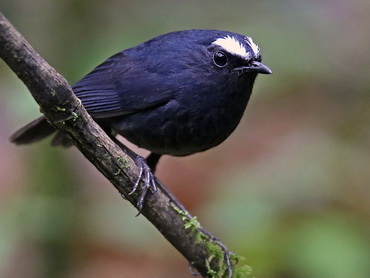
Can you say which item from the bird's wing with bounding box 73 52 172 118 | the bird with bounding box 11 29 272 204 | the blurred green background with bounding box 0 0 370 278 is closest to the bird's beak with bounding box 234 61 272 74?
the bird with bounding box 11 29 272 204

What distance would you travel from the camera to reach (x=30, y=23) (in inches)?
160

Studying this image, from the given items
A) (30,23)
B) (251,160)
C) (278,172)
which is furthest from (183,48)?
(251,160)

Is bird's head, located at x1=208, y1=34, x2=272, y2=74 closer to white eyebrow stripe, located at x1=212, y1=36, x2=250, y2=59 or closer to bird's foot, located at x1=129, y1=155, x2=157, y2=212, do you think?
white eyebrow stripe, located at x1=212, y1=36, x2=250, y2=59

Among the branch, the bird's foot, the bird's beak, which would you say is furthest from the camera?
the bird's beak

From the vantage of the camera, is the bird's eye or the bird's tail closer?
the bird's eye

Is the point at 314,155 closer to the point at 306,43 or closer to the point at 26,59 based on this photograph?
the point at 306,43

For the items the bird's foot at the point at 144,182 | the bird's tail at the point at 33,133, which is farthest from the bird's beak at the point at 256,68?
the bird's tail at the point at 33,133

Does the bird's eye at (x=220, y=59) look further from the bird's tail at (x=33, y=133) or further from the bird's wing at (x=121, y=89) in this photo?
the bird's tail at (x=33, y=133)

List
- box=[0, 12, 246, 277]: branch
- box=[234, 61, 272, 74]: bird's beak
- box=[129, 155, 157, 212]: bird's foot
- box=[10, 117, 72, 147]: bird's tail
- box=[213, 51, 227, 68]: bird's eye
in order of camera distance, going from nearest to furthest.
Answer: box=[0, 12, 246, 277]: branch → box=[129, 155, 157, 212]: bird's foot → box=[234, 61, 272, 74]: bird's beak → box=[213, 51, 227, 68]: bird's eye → box=[10, 117, 72, 147]: bird's tail

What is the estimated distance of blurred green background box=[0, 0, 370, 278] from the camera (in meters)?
3.81

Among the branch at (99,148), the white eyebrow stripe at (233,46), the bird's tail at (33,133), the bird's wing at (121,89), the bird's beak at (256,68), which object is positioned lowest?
the branch at (99,148)

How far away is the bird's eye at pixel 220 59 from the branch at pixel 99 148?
0.70m

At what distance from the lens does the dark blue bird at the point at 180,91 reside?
3.35m

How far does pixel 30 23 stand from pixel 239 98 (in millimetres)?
1448
